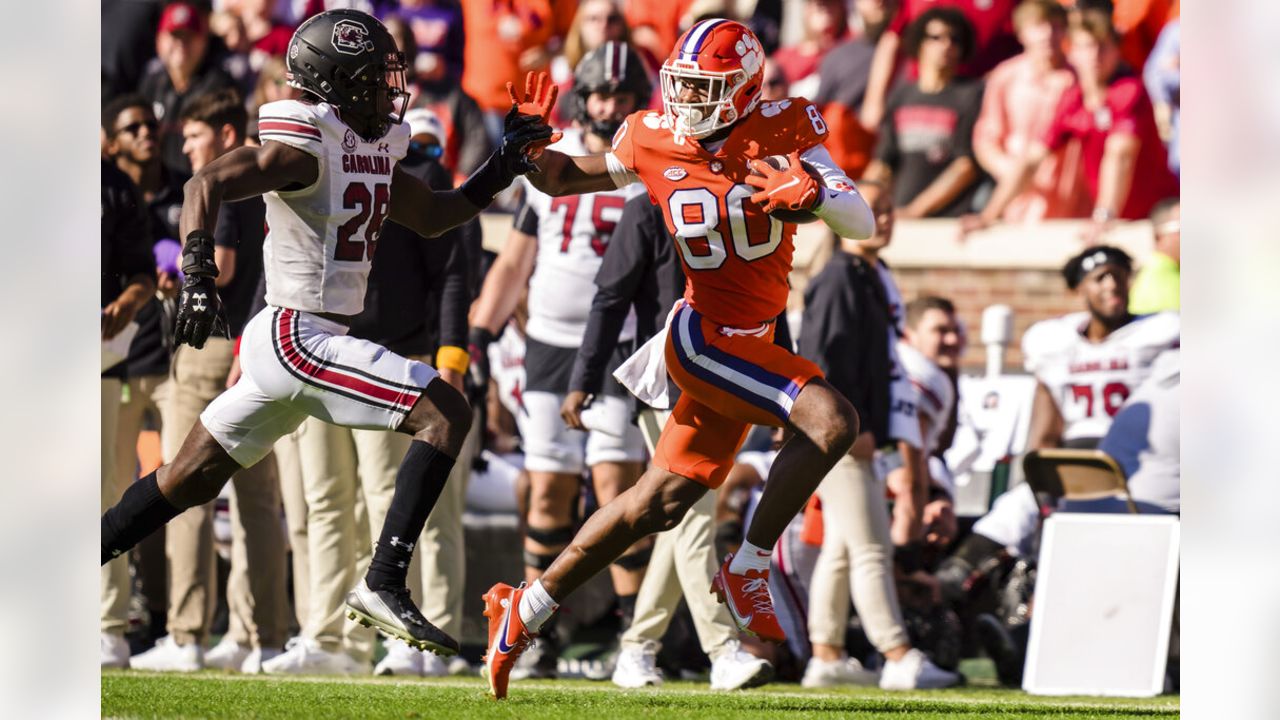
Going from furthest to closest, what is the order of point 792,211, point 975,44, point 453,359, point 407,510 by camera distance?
point 975,44
point 453,359
point 407,510
point 792,211

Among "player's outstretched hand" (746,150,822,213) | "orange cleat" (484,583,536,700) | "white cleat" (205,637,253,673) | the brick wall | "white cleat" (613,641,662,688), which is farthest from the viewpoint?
the brick wall

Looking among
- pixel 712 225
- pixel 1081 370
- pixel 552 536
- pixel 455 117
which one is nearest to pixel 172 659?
pixel 552 536

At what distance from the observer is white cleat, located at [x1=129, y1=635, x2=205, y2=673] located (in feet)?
24.3

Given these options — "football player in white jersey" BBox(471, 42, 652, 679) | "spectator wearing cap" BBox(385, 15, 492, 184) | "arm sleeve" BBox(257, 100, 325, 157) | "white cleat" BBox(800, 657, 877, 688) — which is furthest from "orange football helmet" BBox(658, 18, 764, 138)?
"spectator wearing cap" BBox(385, 15, 492, 184)

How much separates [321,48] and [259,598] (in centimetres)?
294

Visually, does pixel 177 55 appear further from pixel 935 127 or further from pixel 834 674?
pixel 834 674

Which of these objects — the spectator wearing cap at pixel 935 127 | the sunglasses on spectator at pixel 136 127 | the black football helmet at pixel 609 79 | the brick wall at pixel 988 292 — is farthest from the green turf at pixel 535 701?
the spectator wearing cap at pixel 935 127

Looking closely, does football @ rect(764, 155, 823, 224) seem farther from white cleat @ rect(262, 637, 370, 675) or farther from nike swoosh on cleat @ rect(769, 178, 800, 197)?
white cleat @ rect(262, 637, 370, 675)

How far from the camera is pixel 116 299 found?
289 inches

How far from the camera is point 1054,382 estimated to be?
8328 millimetres

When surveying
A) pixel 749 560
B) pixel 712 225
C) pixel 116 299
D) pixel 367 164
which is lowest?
pixel 749 560

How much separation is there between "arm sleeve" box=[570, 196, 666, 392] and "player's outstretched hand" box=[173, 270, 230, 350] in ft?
7.12

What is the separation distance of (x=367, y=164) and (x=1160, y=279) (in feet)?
14.7

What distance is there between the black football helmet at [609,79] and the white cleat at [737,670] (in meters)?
2.12
